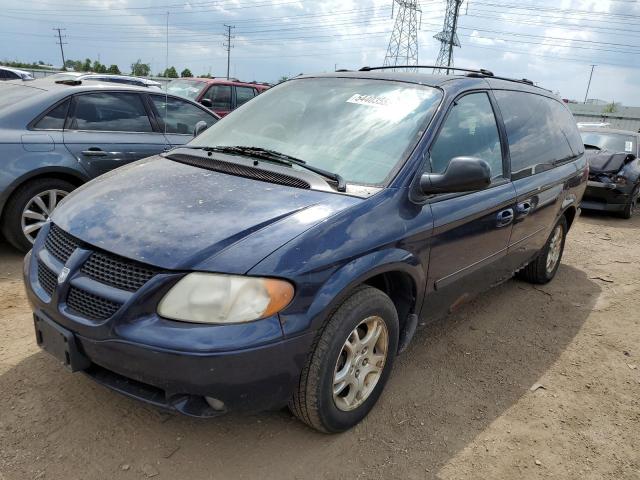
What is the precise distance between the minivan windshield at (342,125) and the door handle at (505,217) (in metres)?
0.92

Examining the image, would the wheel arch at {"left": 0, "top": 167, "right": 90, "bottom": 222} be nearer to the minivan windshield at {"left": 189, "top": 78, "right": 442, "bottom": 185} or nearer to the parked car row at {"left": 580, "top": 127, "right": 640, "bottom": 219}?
the minivan windshield at {"left": 189, "top": 78, "right": 442, "bottom": 185}

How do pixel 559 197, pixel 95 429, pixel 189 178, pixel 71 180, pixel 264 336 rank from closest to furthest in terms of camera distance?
pixel 264 336 → pixel 95 429 → pixel 189 178 → pixel 559 197 → pixel 71 180

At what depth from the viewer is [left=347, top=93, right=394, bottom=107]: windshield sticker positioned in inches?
121

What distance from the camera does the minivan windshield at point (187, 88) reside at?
11092 millimetres

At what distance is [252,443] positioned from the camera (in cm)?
249

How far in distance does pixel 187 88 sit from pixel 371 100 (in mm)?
9387

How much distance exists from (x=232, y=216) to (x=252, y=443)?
1.11 metres

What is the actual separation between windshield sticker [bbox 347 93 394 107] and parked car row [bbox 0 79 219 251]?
1412 millimetres

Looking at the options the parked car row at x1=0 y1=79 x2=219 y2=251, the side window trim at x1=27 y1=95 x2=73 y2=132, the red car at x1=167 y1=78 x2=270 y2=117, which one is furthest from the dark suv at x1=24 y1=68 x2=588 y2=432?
the red car at x1=167 y1=78 x2=270 y2=117

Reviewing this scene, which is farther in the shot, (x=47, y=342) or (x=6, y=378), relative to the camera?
(x=6, y=378)

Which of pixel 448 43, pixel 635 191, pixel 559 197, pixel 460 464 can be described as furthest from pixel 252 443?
pixel 448 43

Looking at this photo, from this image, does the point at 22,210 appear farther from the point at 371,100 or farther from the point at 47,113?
the point at 371,100

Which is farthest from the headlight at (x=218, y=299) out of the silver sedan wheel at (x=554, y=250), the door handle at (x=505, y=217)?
the silver sedan wheel at (x=554, y=250)

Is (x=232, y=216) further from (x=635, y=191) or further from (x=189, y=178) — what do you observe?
(x=635, y=191)
